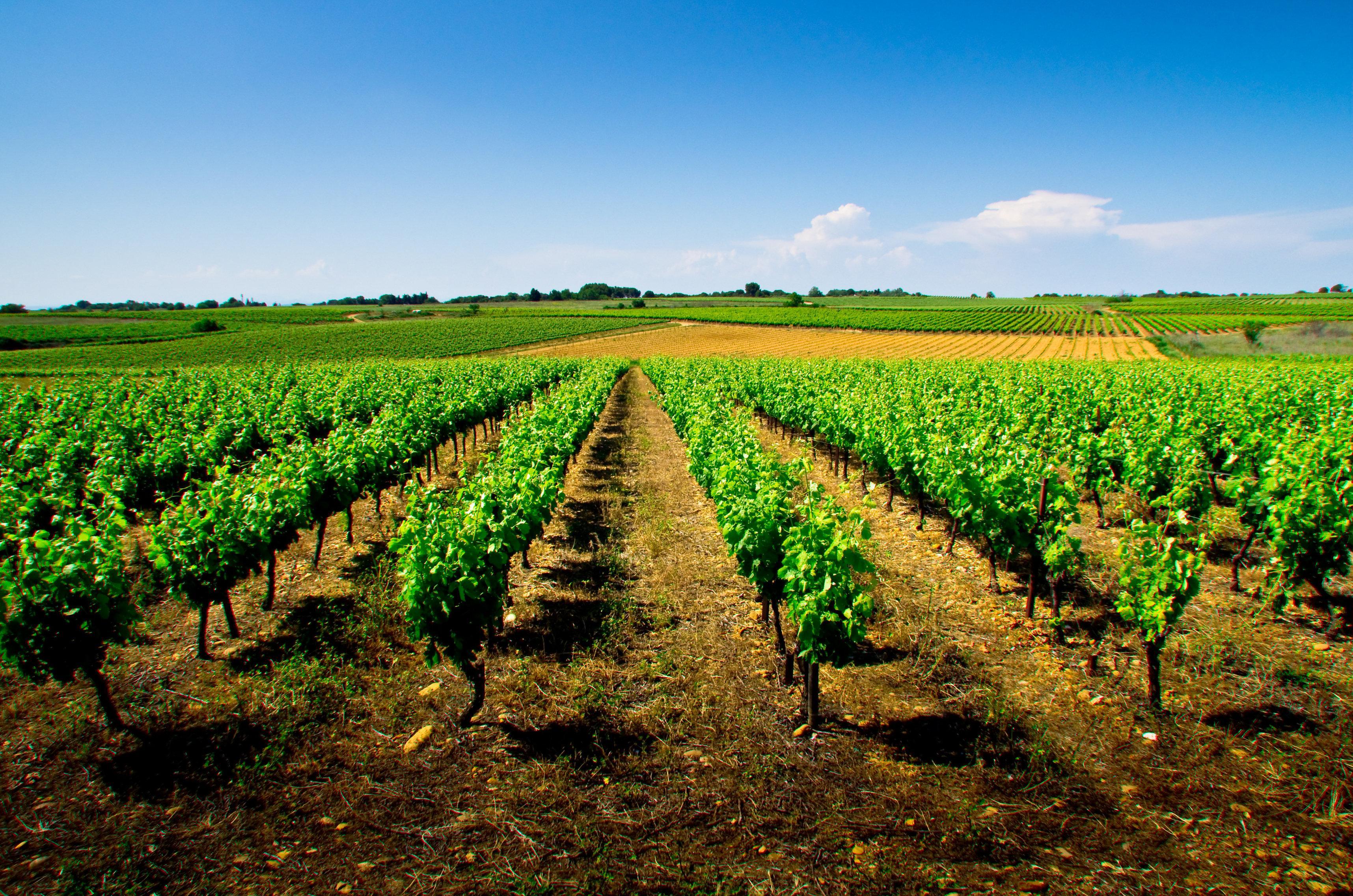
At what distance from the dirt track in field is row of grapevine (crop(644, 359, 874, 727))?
145 ft

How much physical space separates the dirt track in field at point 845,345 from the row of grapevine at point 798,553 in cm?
4412

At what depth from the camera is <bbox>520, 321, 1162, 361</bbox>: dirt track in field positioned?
50938 mm

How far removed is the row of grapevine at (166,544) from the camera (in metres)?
5.11

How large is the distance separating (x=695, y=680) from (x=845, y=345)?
59.6 m

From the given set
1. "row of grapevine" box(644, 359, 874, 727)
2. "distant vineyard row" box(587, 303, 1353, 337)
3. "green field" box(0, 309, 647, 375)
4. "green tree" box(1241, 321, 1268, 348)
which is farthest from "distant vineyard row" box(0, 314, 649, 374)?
"green tree" box(1241, 321, 1268, 348)

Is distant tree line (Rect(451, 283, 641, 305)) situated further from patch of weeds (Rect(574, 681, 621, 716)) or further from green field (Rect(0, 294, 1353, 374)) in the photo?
patch of weeds (Rect(574, 681, 621, 716))

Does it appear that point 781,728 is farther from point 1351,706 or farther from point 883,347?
point 883,347

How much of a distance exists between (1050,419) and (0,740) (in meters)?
21.3

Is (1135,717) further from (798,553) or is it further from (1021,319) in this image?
(1021,319)

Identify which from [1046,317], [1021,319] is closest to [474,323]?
[1021,319]

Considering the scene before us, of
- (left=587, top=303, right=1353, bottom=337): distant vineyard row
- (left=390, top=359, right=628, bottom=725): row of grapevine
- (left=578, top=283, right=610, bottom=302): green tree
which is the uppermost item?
(left=578, top=283, right=610, bottom=302): green tree

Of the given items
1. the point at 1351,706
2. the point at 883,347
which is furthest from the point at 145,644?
the point at 883,347

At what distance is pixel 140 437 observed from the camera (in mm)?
14211

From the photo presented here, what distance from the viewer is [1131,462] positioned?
9469mm
